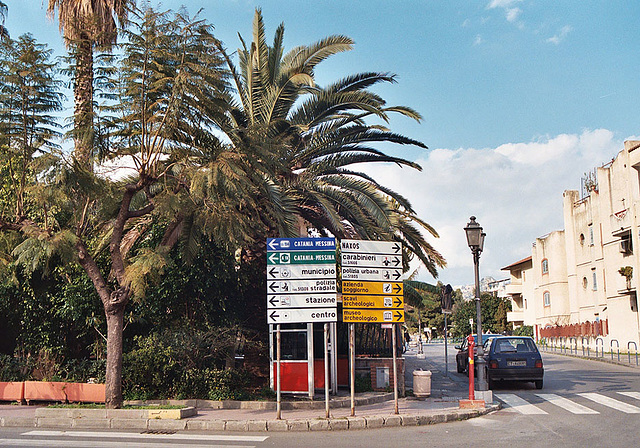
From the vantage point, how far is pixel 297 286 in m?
13.4

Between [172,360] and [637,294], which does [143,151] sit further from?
[637,294]

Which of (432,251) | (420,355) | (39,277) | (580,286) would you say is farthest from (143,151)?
(580,286)

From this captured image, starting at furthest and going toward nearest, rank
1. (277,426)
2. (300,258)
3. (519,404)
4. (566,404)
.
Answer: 1. (519,404)
2. (566,404)
3. (300,258)
4. (277,426)

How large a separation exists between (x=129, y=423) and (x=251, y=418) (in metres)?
2.46

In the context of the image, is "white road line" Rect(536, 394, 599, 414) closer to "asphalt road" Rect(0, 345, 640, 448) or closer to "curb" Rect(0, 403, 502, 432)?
"asphalt road" Rect(0, 345, 640, 448)

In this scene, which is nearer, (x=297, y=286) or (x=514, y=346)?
(x=297, y=286)

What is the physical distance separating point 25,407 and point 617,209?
37187mm

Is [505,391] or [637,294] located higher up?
[637,294]

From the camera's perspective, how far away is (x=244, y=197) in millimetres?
13117

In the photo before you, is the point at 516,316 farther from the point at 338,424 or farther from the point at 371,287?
the point at 338,424

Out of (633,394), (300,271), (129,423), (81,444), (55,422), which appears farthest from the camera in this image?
(633,394)

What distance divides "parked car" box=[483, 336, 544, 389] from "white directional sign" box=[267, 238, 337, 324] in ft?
25.5

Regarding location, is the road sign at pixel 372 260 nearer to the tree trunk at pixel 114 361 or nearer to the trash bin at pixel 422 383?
Answer: the trash bin at pixel 422 383

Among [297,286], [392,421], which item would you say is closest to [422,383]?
[392,421]
